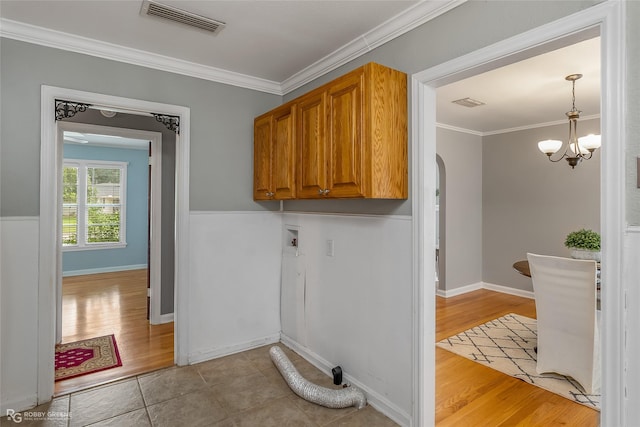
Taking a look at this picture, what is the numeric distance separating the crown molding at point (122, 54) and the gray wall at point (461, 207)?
10.2 feet

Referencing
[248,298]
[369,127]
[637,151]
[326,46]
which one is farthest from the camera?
[248,298]

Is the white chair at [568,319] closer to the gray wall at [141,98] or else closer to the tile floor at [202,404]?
the tile floor at [202,404]

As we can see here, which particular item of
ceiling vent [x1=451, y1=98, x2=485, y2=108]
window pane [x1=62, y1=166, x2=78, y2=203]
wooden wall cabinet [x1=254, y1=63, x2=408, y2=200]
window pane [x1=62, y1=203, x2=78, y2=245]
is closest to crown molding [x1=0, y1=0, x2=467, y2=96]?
wooden wall cabinet [x1=254, y1=63, x2=408, y2=200]

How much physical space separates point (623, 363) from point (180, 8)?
112 inches

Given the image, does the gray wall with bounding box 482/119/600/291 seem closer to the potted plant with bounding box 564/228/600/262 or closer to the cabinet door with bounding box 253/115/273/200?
the potted plant with bounding box 564/228/600/262

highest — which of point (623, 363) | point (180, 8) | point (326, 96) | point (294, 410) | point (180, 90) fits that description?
point (180, 8)

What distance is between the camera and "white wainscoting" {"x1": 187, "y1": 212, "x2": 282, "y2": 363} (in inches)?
120

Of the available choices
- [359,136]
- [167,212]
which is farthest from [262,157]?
[167,212]

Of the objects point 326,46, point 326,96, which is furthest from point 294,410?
point 326,46

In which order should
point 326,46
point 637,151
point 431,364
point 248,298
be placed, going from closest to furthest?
point 637,151, point 431,364, point 326,46, point 248,298

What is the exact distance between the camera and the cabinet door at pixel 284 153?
2.71 metres

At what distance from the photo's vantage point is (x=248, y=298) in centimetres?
331

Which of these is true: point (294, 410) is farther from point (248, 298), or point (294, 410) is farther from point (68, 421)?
point (68, 421)

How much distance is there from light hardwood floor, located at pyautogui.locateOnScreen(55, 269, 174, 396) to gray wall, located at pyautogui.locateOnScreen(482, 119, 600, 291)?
195 inches
